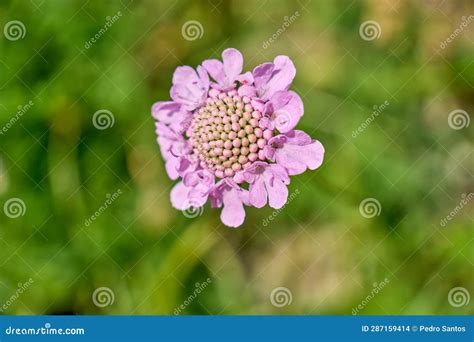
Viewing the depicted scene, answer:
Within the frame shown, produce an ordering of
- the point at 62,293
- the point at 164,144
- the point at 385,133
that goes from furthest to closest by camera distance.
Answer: the point at 62,293, the point at 385,133, the point at 164,144

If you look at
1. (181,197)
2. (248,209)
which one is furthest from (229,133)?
(248,209)

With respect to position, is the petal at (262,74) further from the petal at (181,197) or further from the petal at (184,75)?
the petal at (181,197)

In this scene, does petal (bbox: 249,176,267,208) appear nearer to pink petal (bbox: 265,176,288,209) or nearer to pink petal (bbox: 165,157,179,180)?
pink petal (bbox: 265,176,288,209)

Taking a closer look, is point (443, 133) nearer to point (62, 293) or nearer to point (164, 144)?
point (164, 144)

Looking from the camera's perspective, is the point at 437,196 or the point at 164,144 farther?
the point at 437,196

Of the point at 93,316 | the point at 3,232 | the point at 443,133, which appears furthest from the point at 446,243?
the point at 3,232

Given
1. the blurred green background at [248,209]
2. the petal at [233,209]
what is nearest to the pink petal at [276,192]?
the petal at [233,209]

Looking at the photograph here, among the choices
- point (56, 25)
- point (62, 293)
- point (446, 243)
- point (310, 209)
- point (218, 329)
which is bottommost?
point (62, 293)
